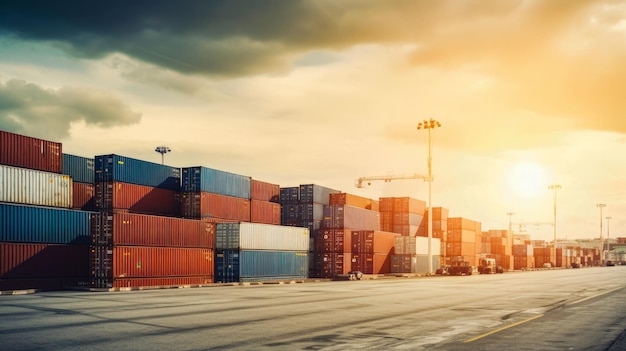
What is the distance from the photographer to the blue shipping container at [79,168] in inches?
1727

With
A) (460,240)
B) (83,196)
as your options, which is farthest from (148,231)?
(460,240)

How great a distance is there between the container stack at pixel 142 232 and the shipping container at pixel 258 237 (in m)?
1.16

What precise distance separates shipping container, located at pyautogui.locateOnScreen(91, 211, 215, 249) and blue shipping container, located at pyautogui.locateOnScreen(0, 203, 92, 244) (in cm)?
162

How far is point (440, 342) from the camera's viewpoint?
15250 millimetres

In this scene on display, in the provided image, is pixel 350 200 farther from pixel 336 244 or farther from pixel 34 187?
pixel 34 187

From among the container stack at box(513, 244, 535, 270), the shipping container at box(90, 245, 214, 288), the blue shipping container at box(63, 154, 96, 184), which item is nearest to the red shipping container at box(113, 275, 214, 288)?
the shipping container at box(90, 245, 214, 288)

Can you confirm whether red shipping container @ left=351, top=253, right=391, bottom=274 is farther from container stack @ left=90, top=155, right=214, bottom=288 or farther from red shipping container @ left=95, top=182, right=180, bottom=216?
red shipping container @ left=95, top=182, right=180, bottom=216

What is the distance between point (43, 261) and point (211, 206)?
16232 mm

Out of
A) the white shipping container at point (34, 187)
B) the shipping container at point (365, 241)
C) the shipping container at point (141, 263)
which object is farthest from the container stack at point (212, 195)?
the shipping container at point (365, 241)

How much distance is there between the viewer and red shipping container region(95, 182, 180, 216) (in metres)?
44.4

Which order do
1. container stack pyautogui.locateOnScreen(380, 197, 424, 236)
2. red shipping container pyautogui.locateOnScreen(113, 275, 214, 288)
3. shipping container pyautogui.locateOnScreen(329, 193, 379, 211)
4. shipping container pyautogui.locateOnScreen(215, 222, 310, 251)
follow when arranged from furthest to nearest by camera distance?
container stack pyautogui.locateOnScreen(380, 197, 424, 236), shipping container pyautogui.locateOnScreen(329, 193, 379, 211), shipping container pyautogui.locateOnScreen(215, 222, 310, 251), red shipping container pyautogui.locateOnScreen(113, 275, 214, 288)

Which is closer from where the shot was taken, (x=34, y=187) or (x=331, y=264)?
(x=34, y=187)

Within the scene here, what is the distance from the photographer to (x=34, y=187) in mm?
38250

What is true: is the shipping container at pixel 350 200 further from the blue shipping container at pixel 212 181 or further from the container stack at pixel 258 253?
the blue shipping container at pixel 212 181
